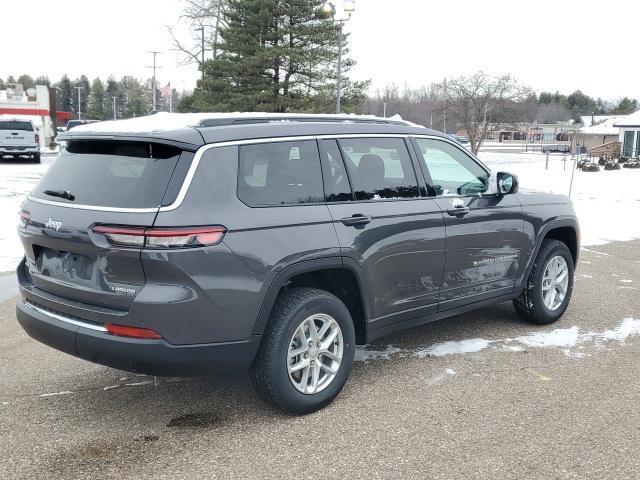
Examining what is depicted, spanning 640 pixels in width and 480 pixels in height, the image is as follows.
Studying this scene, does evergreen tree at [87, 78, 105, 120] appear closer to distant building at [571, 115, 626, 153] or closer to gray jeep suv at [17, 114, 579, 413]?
distant building at [571, 115, 626, 153]

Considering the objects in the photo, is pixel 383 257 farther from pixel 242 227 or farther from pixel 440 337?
pixel 440 337

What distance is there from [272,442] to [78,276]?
1.40m

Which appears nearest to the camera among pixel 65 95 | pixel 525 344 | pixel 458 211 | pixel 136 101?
pixel 458 211

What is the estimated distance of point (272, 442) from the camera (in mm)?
3645

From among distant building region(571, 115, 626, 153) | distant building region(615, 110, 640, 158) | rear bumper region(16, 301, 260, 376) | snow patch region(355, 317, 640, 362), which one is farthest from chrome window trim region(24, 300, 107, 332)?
distant building region(571, 115, 626, 153)

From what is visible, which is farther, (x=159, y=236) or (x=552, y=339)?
(x=552, y=339)

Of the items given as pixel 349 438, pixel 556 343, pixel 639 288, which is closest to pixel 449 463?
pixel 349 438

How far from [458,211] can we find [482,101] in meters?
40.8

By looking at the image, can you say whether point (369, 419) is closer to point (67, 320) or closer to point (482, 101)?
point (67, 320)

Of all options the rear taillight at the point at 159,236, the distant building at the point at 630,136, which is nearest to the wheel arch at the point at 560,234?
the rear taillight at the point at 159,236

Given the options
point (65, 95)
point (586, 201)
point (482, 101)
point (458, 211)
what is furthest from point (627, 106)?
point (458, 211)

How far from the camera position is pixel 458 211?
4.87 m

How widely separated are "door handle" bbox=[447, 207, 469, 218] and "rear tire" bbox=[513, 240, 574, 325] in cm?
121

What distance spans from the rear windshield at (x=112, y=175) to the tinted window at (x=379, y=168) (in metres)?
1.28
